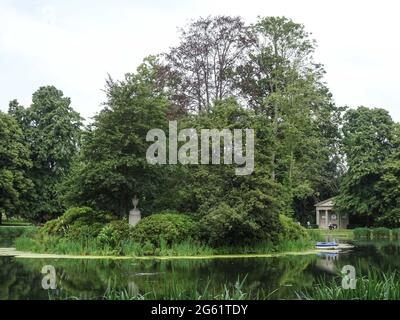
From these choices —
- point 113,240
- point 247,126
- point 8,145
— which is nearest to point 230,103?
point 247,126

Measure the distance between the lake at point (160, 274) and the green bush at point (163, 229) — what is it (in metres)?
1.65

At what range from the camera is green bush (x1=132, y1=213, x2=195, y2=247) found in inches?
797

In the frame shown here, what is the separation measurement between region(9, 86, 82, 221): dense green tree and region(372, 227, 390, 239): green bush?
72.1 ft

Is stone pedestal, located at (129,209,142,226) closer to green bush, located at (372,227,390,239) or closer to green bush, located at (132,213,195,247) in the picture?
green bush, located at (132,213,195,247)

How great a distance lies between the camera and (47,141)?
4159 cm

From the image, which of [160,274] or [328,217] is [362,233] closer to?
[328,217]

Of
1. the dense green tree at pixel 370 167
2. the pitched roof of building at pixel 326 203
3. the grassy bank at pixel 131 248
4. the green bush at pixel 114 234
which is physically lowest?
the grassy bank at pixel 131 248

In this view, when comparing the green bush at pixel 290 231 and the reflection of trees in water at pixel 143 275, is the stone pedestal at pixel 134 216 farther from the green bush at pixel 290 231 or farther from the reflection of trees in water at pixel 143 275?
the green bush at pixel 290 231

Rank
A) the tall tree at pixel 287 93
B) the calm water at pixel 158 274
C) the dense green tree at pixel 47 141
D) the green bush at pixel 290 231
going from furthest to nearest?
the dense green tree at pixel 47 141
the tall tree at pixel 287 93
the green bush at pixel 290 231
the calm water at pixel 158 274

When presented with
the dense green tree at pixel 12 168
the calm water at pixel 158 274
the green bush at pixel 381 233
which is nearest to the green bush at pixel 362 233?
the green bush at pixel 381 233

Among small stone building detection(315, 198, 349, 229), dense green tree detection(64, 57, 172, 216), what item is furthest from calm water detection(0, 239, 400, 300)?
small stone building detection(315, 198, 349, 229)

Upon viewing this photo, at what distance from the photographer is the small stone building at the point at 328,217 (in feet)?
163

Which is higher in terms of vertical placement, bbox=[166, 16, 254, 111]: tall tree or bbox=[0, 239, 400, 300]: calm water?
bbox=[166, 16, 254, 111]: tall tree
